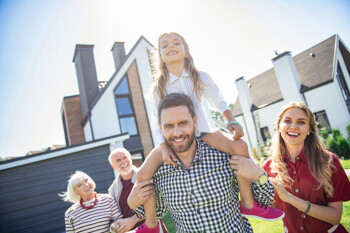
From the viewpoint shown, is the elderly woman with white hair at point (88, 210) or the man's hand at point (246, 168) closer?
the man's hand at point (246, 168)

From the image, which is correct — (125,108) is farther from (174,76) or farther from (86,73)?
(174,76)

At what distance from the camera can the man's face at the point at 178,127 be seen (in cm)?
184

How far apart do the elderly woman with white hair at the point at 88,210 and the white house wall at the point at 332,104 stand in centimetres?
1649

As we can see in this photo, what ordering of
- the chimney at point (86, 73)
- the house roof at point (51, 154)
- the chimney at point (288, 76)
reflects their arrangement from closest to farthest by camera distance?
the house roof at point (51, 154)
the chimney at point (288, 76)
the chimney at point (86, 73)

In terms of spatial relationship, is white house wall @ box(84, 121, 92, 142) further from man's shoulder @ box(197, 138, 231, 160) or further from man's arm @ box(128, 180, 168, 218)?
man's shoulder @ box(197, 138, 231, 160)

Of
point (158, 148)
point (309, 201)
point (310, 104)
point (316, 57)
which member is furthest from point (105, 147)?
point (316, 57)

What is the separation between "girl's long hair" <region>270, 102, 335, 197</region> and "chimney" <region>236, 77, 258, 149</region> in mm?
19174

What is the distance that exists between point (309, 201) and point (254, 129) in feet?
63.9

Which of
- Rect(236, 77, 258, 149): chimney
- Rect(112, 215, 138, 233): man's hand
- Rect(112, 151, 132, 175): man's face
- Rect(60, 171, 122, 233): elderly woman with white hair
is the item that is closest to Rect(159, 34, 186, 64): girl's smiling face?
Rect(112, 151, 132, 175): man's face

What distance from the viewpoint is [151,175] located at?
6.60ft

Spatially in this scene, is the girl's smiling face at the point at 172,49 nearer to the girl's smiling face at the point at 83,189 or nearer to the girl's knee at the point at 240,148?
the girl's knee at the point at 240,148

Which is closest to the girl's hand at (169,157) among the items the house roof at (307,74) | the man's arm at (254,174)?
the man's arm at (254,174)

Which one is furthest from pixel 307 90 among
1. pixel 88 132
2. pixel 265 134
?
pixel 88 132

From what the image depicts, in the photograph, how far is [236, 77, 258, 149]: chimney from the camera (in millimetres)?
20719
